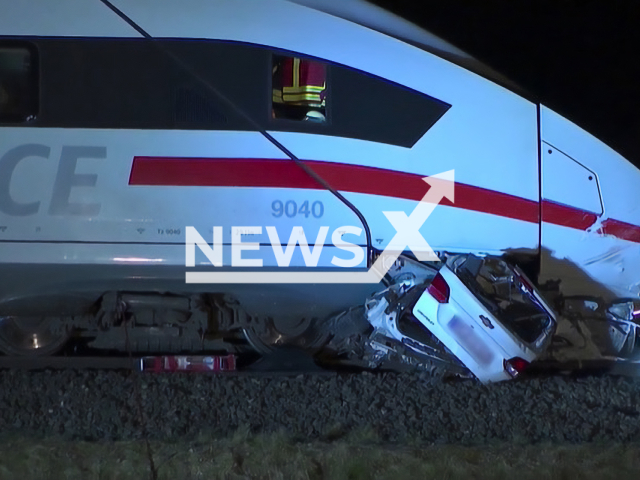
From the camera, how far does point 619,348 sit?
4.98 meters

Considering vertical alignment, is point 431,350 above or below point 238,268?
below

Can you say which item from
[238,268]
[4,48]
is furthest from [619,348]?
[4,48]

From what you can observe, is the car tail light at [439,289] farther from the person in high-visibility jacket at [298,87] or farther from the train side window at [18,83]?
the train side window at [18,83]

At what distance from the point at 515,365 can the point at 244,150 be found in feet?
7.01

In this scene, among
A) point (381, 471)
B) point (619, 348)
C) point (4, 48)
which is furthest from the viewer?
point (619, 348)

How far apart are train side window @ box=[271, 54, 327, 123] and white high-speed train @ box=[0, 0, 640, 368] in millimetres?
19

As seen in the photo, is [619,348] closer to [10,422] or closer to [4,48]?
[10,422]

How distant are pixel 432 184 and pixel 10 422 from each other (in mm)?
3041

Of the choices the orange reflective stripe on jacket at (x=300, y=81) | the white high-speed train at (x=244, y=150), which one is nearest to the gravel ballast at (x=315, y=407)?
the white high-speed train at (x=244, y=150)

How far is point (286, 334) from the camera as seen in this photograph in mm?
4957

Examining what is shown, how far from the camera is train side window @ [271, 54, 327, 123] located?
14.4 ft

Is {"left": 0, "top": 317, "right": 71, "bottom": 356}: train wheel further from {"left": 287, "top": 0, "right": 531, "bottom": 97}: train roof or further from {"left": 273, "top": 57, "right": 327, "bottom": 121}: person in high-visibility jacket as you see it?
{"left": 287, "top": 0, "right": 531, "bottom": 97}: train roof

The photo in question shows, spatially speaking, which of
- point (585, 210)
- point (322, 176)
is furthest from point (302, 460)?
point (585, 210)

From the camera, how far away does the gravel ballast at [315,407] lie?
15.0 feet
